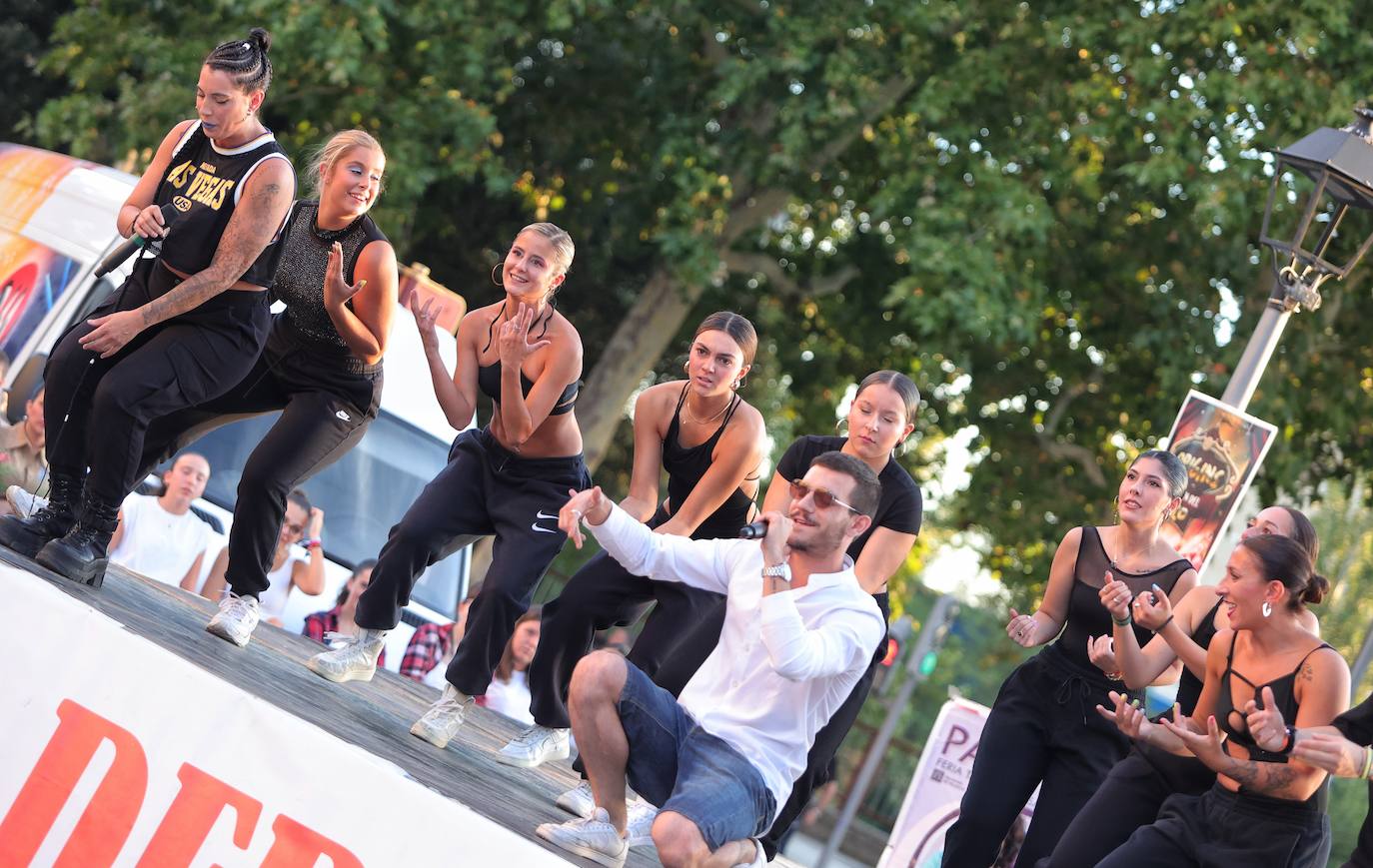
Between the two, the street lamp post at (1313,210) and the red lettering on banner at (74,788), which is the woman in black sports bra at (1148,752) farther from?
the street lamp post at (1313,210)

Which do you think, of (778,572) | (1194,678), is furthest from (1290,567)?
(778,572)

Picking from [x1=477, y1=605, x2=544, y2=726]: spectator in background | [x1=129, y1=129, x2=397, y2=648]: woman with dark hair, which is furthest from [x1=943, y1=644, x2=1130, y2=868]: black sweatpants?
[x1=477, y1=605, x2=544, y2=726]: spectator in background

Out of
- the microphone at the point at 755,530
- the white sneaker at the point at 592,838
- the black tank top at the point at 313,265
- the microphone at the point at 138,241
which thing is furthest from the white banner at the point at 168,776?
the black tank top at the point at 313,265

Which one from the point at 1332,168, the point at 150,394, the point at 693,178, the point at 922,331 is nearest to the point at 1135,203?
the point at 922,331

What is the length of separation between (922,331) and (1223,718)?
8.99m

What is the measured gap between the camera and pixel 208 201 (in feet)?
19.2

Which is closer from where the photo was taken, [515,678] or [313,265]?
[313,265]

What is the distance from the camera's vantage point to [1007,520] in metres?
16.2

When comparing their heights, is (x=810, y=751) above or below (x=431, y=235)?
below

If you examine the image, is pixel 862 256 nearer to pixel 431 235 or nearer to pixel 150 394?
pixel 431 235

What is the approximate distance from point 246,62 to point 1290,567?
3.82m

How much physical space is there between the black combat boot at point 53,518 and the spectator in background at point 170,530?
11.2ft

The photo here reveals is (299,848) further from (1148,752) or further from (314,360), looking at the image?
(1148,752)

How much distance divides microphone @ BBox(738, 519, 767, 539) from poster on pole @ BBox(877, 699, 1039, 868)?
15.2 ft
